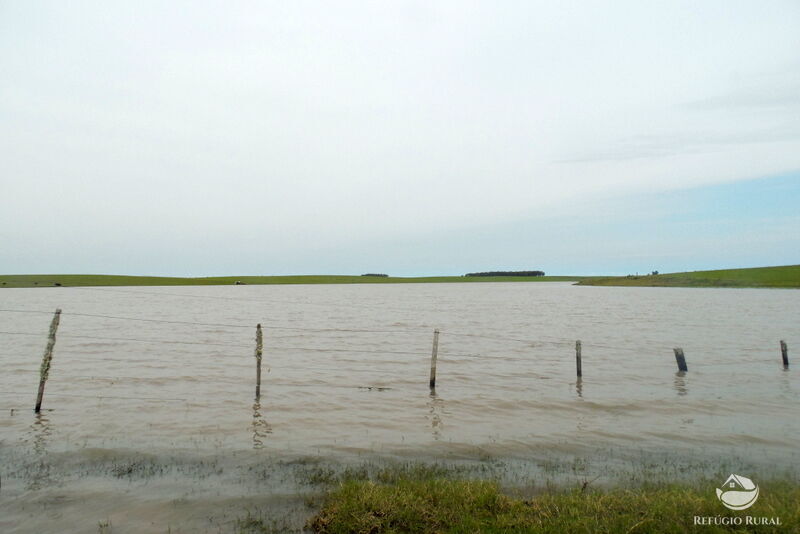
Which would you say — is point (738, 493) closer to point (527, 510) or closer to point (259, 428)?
point (527, 510)

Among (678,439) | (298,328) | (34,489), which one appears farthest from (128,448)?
(298,328)

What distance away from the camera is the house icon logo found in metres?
7.68

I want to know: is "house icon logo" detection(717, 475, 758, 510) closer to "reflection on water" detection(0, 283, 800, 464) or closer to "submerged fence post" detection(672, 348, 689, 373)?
"reflection on water" detection(0, 283, 800, 464)

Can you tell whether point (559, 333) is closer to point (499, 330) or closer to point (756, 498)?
point (499, 330)

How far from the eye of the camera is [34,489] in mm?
9305

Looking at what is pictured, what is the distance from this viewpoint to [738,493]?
833 centimetres

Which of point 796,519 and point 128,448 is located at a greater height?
point 796,519

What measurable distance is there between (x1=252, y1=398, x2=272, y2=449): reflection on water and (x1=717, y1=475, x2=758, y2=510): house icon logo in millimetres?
9531

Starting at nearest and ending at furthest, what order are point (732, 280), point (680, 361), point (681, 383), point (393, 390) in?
point (393, 390) < point (681, 383) < point (680, 361) < point (732, 280)

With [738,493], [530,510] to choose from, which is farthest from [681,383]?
[530,510]

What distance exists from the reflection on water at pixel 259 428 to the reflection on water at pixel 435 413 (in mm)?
4432

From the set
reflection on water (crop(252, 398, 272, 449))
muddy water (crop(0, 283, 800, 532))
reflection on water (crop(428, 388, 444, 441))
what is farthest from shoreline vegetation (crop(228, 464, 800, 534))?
reflection on water (crop(428, 388, 444, 441))

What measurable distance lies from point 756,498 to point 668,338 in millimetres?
27719

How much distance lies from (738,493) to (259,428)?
35.9 ft
